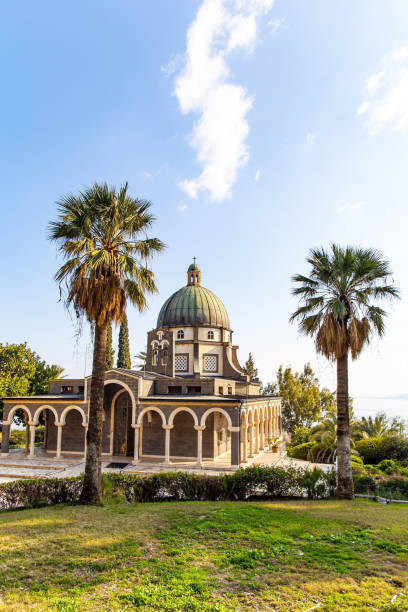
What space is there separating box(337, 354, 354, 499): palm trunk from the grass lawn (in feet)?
13.0

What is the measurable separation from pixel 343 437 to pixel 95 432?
347 inches

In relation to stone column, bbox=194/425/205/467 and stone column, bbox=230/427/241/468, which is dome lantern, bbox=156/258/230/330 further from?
stone column, bbox=230/427/241/468

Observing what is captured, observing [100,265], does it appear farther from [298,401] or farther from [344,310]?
[298,401]

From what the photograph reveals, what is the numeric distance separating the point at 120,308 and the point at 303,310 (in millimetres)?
7280

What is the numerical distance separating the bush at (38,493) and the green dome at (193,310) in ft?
76.0

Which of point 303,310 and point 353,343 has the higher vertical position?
point 303,310

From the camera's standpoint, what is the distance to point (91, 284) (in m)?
13.2

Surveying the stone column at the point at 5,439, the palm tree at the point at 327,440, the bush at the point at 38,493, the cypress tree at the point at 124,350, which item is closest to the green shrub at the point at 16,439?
the stone column at the point at 5,439

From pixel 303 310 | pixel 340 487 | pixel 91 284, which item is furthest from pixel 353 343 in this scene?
pixel 91 284

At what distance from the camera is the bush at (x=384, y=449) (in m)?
24.4

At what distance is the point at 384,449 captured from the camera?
25.1 m

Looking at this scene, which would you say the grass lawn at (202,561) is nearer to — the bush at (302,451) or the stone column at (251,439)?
the stone column at (251,439)

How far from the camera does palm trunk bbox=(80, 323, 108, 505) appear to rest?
40.3 feet

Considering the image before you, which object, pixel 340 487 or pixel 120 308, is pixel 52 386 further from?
pixel 340 487
